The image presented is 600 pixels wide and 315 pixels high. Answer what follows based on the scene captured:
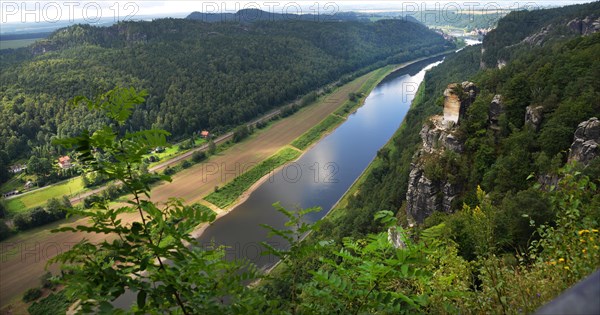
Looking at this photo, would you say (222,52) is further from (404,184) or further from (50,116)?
(404,184)

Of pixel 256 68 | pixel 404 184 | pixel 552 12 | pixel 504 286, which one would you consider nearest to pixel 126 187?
pixel 504 286

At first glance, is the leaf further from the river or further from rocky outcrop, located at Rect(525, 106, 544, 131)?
rocky outcrop, located at Rect(525, 106, 544, 131)

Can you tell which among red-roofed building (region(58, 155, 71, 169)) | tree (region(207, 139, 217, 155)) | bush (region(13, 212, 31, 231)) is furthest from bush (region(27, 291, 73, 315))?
tree (region(207, 139, 217, 155))

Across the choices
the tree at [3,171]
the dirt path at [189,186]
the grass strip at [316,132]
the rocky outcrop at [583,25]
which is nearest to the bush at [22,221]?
the dirt path at [189,186]

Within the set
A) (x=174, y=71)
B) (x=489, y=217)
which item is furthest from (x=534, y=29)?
(x=489, y=217)

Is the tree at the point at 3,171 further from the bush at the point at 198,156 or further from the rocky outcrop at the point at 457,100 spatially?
the rocky outcrop at the point at 457,100
